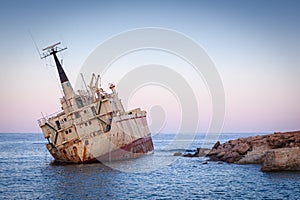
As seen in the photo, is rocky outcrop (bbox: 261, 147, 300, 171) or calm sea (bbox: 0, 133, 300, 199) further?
rocky outcrop (bbox: 261, 147, 300, 171)

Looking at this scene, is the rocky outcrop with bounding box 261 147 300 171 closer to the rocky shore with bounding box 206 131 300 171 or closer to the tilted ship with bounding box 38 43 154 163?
the rocky shore with bounding box 206 131 300 171

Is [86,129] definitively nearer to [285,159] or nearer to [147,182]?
[147,182]

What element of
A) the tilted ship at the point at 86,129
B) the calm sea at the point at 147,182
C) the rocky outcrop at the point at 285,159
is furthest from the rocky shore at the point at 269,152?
the tilted ship at the point at 86,129

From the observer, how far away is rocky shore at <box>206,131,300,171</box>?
28.1 meters

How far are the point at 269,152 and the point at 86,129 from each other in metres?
18.6

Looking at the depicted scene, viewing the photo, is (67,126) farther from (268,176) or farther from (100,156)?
(268,176)

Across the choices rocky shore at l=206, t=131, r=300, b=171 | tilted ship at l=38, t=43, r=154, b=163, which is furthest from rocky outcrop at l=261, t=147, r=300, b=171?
tilted ship at l=38, t=43, r=154, b=163

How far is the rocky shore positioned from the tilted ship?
12.6 m

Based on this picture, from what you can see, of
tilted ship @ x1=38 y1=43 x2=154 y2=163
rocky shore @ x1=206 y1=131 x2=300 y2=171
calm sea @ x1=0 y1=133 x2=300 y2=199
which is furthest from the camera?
tilted ship @ x1=38 y1=43 x2=154 y2=163

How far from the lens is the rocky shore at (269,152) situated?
28.1 meters

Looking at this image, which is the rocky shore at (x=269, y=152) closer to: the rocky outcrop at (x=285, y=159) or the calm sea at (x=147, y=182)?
the rocky outcrop at (x=285, y=159)

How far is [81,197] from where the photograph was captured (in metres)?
22.0

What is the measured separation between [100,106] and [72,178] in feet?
33.3

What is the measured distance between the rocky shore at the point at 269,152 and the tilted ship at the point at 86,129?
12615 millimetres
